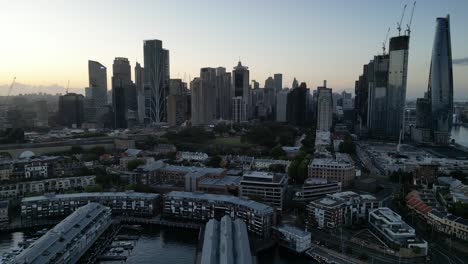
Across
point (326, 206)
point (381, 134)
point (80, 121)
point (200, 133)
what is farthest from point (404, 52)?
point (80, 121)

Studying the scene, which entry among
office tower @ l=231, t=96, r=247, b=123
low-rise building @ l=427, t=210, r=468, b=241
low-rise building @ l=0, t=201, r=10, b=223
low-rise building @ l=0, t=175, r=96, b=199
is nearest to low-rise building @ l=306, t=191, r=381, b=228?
low-rise building @ l=427, t=210, r=468, b=241

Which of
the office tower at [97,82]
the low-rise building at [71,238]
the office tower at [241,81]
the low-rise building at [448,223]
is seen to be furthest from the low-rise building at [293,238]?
the office tower at [97,82]

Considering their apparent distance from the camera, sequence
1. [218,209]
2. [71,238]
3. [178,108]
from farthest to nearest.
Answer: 1. [178,108]
2. [218,209]
3. [71,238]

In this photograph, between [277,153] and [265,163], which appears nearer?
[265,163]

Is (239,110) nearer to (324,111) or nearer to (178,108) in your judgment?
(178,108)

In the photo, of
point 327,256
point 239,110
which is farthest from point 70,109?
point 327,256
